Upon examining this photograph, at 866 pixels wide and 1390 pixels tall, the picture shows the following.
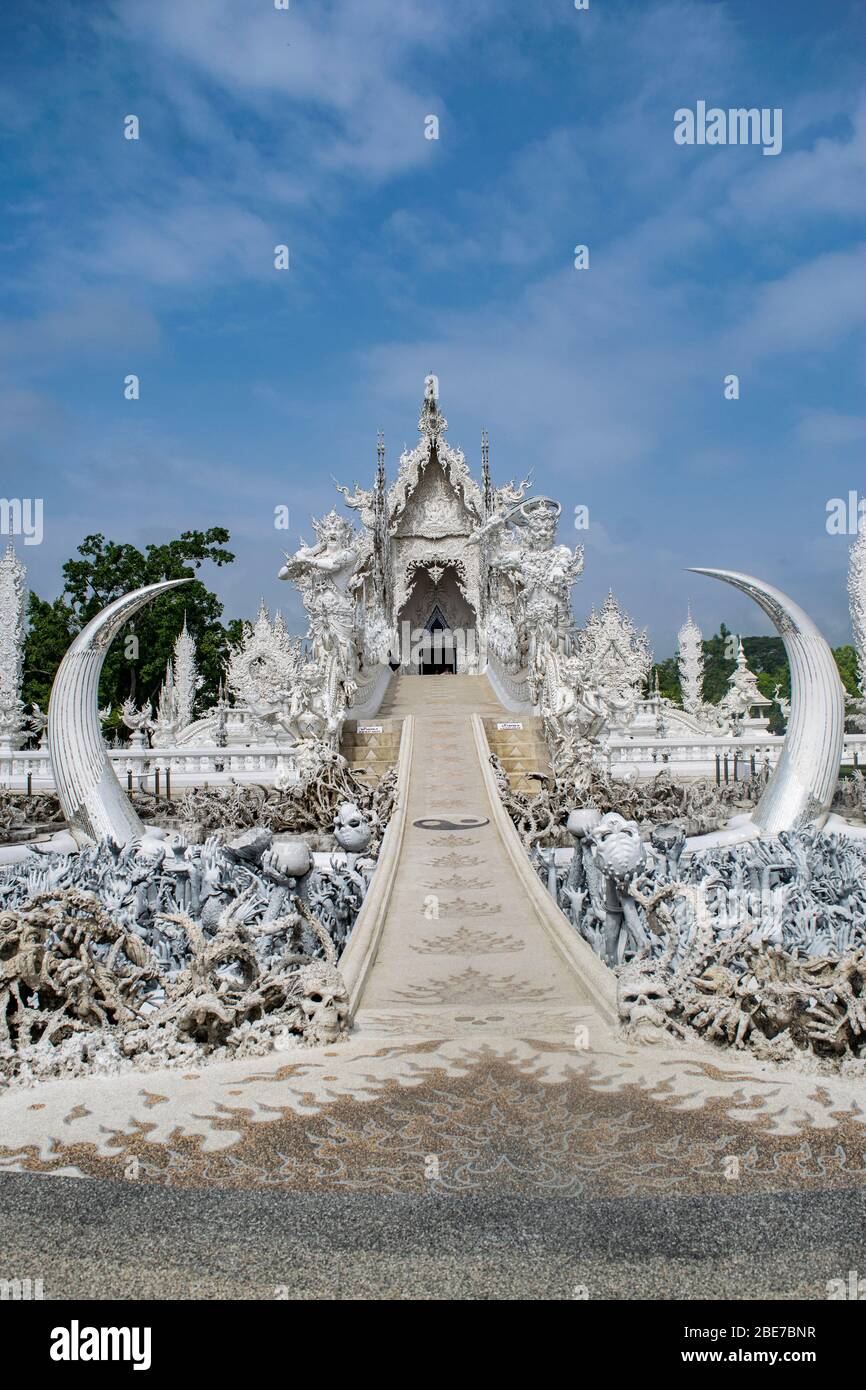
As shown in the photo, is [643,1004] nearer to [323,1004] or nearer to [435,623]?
[323,1004]

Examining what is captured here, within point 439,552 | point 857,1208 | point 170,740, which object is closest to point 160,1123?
point 857,1208

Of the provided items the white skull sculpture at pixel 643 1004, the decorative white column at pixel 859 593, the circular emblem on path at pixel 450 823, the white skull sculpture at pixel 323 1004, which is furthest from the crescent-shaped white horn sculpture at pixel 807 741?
the decorative white column at pixel 859 593

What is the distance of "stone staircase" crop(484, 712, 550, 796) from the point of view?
540 inches

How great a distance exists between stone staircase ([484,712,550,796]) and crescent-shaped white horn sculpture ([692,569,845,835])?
437 cm

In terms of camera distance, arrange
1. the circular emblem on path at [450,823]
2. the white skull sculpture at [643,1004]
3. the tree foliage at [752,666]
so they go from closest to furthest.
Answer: the white skull sculpture at [643,1004] < the circular emblem on path at [450,823] < the tree foliage at [752,666]

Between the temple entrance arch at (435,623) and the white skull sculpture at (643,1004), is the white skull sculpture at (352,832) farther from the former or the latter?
the temple entrance arch at (435,623)

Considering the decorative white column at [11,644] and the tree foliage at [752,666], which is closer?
the decorative white column at [11,644]

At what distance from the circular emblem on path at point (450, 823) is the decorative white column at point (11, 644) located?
14361mm

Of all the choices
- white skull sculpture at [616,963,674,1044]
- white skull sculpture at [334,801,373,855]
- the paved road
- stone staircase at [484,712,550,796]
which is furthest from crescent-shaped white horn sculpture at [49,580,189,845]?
the paved road

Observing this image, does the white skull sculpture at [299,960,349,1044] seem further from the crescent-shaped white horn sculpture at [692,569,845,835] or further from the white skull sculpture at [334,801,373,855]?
the crescent-shaped white horn sculpture at [692,569,845,835]

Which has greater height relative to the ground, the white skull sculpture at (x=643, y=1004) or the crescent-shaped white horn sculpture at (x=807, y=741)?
the crescent-shaped white horn sculpture at (x=807, y=741)

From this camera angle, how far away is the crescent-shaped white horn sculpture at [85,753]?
9.02 meters

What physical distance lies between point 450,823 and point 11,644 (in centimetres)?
1928
